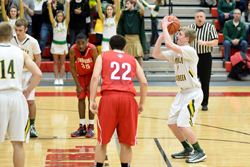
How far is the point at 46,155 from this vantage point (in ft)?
15.0

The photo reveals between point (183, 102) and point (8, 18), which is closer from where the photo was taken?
point (183, 102)

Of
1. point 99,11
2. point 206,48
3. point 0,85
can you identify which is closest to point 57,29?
point 99,11

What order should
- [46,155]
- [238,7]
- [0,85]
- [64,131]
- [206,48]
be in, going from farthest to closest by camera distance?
[238,7], [206,48], [64,131], [46,155], [0,85]

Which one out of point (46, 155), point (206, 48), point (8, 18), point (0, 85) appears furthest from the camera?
point (8, 18)

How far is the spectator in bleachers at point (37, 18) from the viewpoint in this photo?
10.8 metres

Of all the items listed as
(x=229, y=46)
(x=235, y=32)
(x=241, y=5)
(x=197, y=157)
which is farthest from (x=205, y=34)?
(x=241, y=5)

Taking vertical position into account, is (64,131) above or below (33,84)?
below

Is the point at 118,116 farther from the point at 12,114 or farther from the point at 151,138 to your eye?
the point at 151,138

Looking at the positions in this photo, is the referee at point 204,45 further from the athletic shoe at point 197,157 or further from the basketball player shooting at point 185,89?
the athletic shoe at point 197,157

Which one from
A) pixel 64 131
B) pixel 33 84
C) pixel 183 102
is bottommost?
pixel 64 131

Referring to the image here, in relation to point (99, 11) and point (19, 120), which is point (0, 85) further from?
point (99, 11)

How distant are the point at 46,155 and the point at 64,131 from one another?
4.01 ft

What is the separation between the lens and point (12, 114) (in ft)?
11.6

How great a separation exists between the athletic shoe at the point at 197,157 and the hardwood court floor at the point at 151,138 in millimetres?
61
